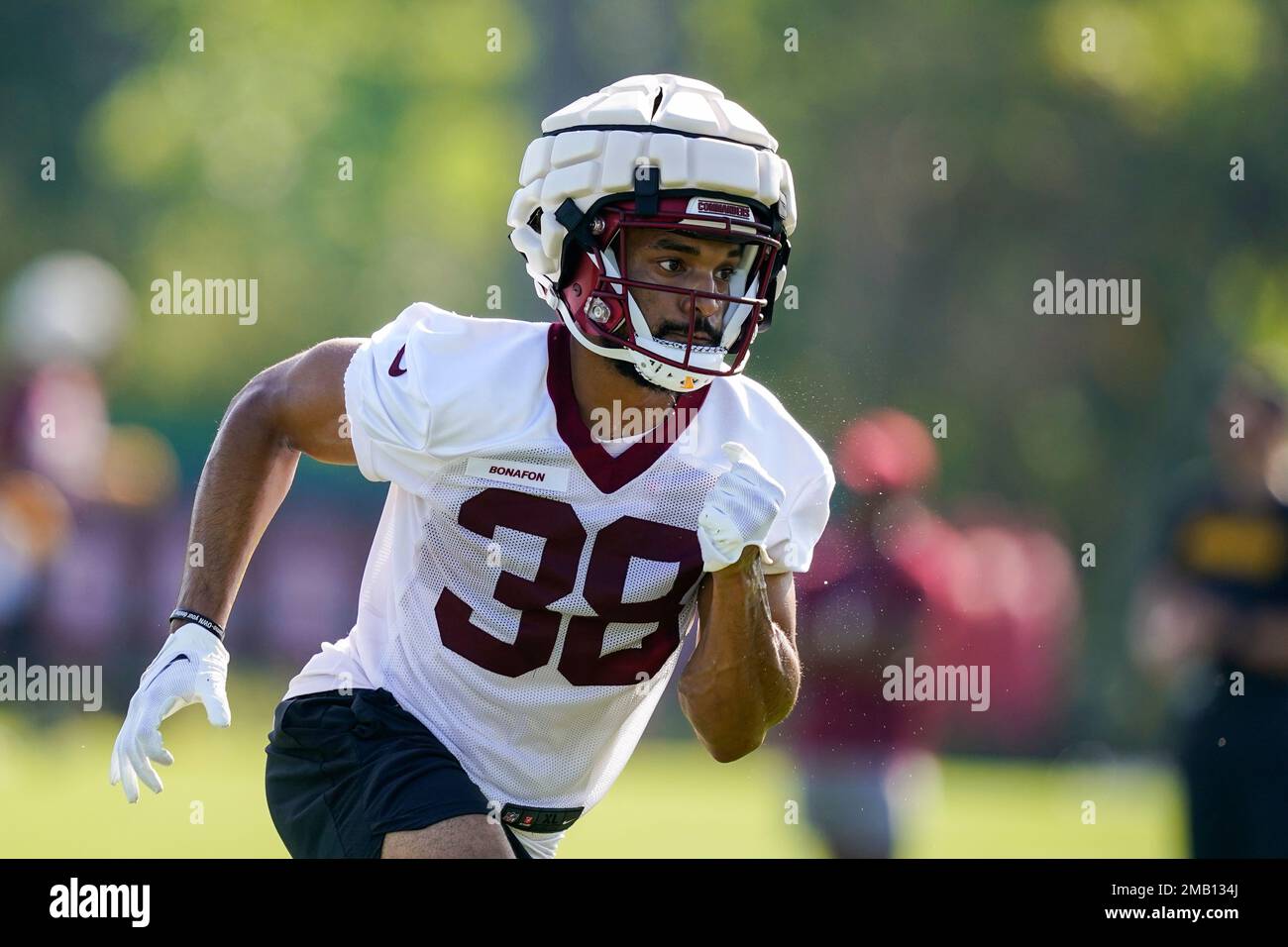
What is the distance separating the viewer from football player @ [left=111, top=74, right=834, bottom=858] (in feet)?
10.5

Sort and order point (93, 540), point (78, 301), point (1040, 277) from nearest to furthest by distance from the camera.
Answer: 1. point (93, 540)
2. point (78, 301)
3. point (1040, 277)

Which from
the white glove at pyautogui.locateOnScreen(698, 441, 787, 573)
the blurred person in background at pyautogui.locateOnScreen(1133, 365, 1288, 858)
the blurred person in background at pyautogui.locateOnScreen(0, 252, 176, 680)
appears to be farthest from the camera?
the blurred person in background at pyautogui.locateOnScreen(0, 252, 176, 680)

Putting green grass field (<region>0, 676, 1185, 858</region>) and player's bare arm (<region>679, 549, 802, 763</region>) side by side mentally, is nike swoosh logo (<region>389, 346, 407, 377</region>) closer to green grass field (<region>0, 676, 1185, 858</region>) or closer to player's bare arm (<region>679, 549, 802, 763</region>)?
player's bare arm (<region>679, 549, 802, 763</region>)

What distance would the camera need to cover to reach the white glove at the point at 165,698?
3168mm

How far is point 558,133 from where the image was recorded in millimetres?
3445

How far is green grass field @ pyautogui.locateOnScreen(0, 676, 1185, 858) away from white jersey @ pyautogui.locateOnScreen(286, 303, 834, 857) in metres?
2.31

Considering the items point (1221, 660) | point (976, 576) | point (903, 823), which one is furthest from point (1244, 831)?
point (976, 576)

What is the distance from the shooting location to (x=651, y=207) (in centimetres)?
327

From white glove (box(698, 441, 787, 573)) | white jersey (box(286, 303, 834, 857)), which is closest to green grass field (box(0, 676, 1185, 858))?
white jersey (box(286, 303, 834, 857))

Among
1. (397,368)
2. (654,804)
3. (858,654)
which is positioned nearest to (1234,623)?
(858,654)

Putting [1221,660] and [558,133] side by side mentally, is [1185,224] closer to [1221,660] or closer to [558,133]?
[1221,660]

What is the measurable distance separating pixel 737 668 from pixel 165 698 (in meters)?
1.04

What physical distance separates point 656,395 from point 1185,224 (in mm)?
13097

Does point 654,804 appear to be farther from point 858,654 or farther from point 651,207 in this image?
point 651,207
